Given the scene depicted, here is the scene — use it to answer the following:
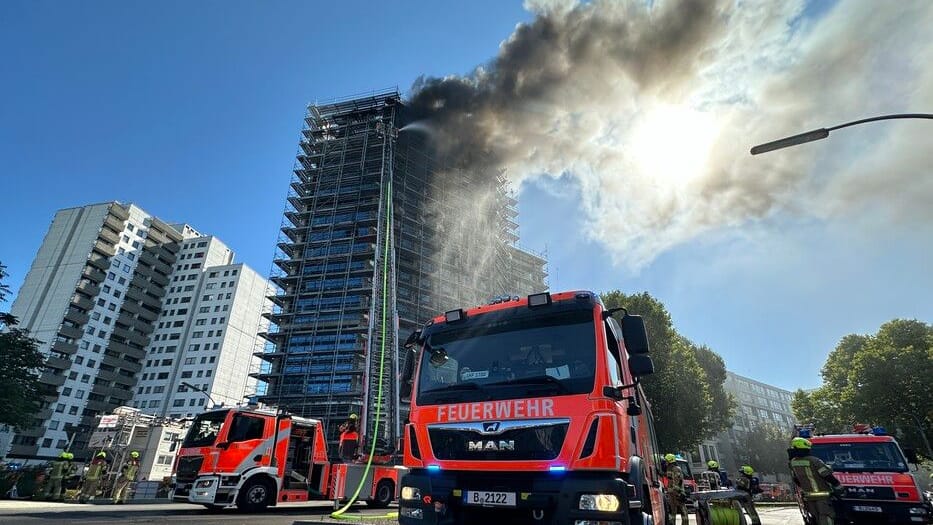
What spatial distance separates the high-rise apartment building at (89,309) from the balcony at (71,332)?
0.11m

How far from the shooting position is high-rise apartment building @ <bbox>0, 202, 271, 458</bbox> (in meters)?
67.2

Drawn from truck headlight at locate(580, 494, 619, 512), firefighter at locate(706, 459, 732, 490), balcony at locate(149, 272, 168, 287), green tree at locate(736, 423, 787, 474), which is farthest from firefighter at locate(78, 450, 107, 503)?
balcony at locate(149, 272, 168, 287)

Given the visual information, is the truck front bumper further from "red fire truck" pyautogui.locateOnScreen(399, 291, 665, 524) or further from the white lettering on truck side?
the white lettering on truck side

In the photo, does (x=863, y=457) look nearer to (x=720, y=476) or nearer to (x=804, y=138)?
(x=720, y=476)

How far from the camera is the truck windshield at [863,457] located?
10086 mm

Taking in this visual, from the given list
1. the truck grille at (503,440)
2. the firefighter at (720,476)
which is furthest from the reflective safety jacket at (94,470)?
the firefighter at (720,476)

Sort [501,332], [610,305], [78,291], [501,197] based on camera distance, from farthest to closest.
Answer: [78,291] → [501,197] → [610,305] → [501,332]

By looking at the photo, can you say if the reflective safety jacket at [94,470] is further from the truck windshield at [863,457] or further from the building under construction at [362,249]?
the building under construction at [362,249]

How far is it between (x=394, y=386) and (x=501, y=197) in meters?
26.4

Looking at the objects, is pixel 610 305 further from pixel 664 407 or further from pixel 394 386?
pixel 394 386

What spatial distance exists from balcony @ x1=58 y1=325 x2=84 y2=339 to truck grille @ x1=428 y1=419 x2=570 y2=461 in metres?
87.1

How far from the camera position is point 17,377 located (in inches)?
898

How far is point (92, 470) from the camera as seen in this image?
Result: 549 inches

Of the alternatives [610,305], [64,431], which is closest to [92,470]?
[610,305]
